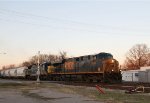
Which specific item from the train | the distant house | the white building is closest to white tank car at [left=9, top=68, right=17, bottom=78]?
the train

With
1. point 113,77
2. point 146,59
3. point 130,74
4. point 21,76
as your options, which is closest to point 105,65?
point 113,77

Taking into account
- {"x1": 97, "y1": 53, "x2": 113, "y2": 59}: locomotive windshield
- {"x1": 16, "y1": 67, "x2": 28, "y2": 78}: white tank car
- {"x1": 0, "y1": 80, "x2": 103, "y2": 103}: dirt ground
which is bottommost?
{"x1": 0, "y1": 80, "x2": 103, "y2": 103}: dirt ground

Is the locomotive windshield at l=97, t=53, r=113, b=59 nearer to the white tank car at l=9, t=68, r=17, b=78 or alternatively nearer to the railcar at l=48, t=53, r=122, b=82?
the railcar at l=48, t=53, r=122, b=82

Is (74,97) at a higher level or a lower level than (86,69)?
lower

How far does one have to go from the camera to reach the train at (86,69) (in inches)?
1623

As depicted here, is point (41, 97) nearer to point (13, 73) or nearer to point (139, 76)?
point (139, 76)

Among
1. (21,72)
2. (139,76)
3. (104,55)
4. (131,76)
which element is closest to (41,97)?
(104,55)

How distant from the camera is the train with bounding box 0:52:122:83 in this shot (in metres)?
41.2

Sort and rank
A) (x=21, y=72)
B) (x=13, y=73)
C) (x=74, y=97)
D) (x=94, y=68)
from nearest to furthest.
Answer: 1. (x=74, y=97)
2. (x=94, y=68)
3. (x=21, y=72)
4. (x=13, y=73)

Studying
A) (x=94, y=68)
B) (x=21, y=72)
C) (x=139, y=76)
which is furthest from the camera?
(x=21, y=72)

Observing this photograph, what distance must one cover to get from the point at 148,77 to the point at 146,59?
3160 inches

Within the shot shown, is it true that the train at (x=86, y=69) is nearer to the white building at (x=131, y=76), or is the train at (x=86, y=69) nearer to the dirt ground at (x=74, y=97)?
the dirt ground at (x=74, y=97)

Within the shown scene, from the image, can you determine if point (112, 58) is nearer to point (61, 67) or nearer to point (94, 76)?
point (94, 76)

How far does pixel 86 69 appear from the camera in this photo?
147 ft
